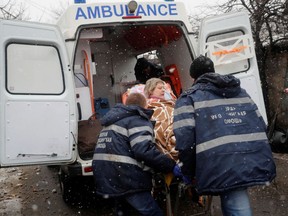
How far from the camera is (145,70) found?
777 cm

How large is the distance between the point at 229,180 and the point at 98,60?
5957 mm

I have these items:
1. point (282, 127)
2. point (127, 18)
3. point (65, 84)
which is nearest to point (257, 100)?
point (127, 18)

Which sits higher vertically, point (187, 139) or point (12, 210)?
point (187, 139)

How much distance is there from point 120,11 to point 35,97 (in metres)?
1.67

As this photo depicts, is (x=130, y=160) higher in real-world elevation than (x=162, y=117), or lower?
lower

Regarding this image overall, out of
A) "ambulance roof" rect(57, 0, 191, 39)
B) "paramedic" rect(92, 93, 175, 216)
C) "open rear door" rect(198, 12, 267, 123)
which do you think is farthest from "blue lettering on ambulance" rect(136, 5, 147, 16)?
"paramedic" rect(92, 93, 175, 216)

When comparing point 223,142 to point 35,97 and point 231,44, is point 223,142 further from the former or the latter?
point 231,44

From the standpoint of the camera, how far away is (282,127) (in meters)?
8.08

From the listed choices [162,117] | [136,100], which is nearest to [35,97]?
[136,100]

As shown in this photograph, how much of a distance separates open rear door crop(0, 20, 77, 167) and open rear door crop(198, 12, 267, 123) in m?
1.85

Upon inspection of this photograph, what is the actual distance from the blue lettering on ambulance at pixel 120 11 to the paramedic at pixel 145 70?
93.6 inches

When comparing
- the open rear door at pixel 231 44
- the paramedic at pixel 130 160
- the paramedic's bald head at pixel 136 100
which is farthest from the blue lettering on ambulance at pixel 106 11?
the paramedic at pixel 130 160

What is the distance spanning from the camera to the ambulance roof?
4.89m

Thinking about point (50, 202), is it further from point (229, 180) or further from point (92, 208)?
point (229, 180)
